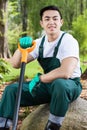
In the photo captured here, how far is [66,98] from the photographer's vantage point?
355cm

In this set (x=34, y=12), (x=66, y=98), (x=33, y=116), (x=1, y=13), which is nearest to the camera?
(x=66, y=98)

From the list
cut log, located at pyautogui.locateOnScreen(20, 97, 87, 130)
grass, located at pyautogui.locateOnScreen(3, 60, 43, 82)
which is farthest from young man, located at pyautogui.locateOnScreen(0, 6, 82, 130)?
grass, located at pyautogui.locateOnScreen(3, 60, 43, 82)

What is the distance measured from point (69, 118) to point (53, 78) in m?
0.48

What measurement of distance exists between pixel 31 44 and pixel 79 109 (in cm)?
81

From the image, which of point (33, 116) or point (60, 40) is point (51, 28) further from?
point (33, 116)

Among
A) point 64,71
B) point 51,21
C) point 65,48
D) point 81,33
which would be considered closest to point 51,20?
point 51,21

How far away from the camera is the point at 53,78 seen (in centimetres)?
367

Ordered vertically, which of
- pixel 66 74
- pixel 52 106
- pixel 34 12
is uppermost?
pixel 66 74

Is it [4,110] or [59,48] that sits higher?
[59,48]

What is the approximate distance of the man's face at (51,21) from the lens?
3.88m

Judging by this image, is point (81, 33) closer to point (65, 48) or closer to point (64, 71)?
point (65, 48)

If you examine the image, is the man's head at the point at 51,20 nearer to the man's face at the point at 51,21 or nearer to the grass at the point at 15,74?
the man's face at the point at 51,21

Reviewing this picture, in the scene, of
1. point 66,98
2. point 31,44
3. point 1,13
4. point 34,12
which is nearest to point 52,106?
point 66,98

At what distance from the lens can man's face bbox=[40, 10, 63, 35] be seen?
388cm
